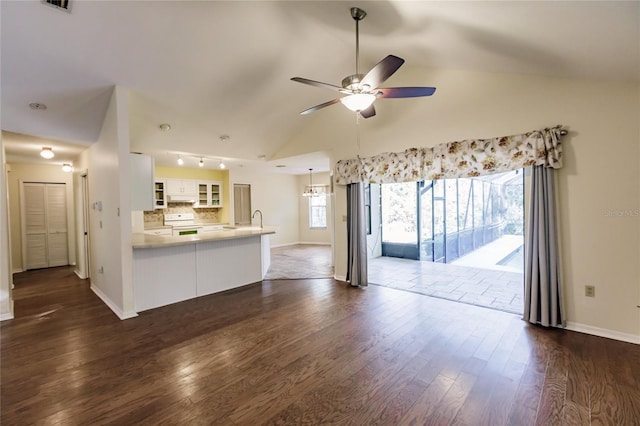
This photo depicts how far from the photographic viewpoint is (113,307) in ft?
12.8

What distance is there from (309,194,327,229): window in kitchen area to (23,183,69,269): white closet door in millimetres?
6367

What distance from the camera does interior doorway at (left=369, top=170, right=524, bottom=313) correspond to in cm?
471

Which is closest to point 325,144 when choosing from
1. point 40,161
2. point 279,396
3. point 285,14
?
point 285,14

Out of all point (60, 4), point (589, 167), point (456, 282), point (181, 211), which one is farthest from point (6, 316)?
point (589, 167)

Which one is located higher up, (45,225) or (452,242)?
(45,225)

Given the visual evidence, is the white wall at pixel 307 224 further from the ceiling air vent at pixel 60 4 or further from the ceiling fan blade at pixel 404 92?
the ceiling air vent at pixel 60 4

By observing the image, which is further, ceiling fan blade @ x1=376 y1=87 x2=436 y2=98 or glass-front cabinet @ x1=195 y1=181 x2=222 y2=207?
glass-front cabinet @ x1=195 y1=181 x2=222 y2=207

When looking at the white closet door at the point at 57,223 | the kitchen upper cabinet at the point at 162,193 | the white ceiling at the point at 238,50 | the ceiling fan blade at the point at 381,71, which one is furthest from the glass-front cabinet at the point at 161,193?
the ceiling fan blade at the point at 381,71

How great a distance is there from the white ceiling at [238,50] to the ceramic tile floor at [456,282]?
278 cm

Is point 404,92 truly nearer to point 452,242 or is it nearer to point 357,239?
point 357,239

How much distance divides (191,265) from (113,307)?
41.7 inches

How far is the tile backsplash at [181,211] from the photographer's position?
7041mm

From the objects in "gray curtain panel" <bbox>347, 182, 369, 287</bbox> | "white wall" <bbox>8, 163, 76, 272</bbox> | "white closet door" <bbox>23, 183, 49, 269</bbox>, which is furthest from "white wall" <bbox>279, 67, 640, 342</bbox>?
"white closet door" <bbox>23, 183, 49, 269</bbox>

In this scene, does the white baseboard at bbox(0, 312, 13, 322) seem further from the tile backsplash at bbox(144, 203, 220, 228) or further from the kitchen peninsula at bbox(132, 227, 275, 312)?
the tile backsplash at bbox(144, 203, 220, 228)
